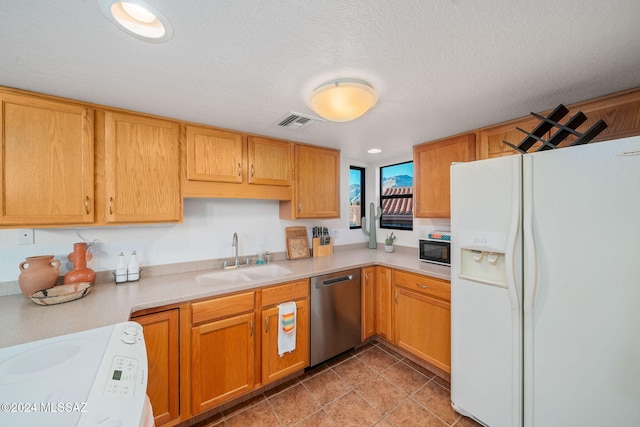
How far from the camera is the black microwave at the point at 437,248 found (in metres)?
2.19

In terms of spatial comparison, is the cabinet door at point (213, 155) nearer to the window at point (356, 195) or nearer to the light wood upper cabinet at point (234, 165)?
the light wood upper cabinet at point (234, 165)

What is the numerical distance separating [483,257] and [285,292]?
1435mm

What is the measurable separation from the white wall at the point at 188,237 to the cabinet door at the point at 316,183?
0.30 m

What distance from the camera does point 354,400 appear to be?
1806 mm

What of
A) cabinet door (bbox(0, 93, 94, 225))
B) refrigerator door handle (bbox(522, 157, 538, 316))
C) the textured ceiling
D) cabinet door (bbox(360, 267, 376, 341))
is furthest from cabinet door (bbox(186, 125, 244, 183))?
refrigerator door handle (bbox(522, 157, 538, 316))

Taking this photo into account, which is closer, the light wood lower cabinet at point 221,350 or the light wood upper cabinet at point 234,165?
the light wood lower cabinet at point 221,350

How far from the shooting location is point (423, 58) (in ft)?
3.69

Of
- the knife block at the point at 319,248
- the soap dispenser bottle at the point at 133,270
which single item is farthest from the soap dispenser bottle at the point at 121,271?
the knife block at the point at 319,248

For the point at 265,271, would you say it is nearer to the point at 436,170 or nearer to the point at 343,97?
the point at 343,97

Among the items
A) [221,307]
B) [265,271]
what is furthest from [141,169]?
[265,271]

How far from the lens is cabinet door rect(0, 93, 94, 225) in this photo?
1338mm

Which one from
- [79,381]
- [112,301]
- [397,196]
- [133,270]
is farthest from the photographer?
[397,196]

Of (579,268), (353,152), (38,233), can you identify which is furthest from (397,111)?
(38,233)

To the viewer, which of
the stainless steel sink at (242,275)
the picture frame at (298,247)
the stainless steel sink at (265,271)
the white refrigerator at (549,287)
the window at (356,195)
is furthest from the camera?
the window at (356,195)
